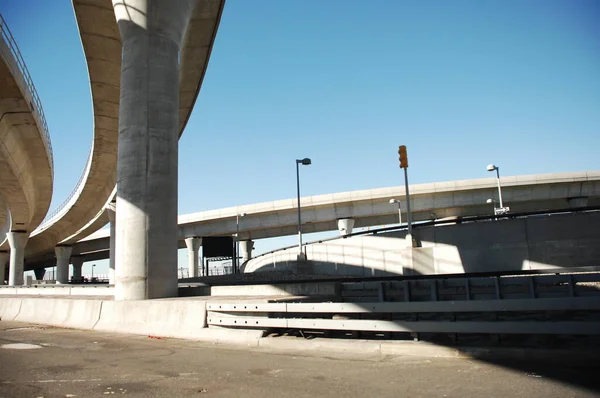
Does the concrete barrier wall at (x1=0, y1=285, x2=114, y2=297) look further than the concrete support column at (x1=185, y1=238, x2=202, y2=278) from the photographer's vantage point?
No

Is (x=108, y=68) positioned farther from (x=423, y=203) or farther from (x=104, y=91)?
(x=423, y=203)

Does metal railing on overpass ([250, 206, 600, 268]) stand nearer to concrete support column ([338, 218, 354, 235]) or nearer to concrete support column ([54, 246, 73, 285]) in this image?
concrete support column ([338, 218, 354, 235])

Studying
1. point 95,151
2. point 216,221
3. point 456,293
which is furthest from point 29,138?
point 216,221

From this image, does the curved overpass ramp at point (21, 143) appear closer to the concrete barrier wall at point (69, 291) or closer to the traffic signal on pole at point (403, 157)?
the concrete barrier wall at point (69, 291)

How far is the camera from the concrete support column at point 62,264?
76.9 m

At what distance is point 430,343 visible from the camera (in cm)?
792

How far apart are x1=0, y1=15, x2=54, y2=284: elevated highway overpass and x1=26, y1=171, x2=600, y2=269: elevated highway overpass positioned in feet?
75.8

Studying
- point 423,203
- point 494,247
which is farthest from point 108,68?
point 423,203

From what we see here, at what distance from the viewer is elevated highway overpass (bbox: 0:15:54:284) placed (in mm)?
20906

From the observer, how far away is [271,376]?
684 centimetres

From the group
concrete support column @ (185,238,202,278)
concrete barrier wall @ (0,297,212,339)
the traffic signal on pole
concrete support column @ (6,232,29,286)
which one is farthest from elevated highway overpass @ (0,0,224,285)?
concrete support column @ (185,238,202,278)

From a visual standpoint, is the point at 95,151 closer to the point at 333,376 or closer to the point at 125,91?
the point at 125,91

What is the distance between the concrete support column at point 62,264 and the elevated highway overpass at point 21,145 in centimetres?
2976

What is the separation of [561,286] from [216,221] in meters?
55.1
